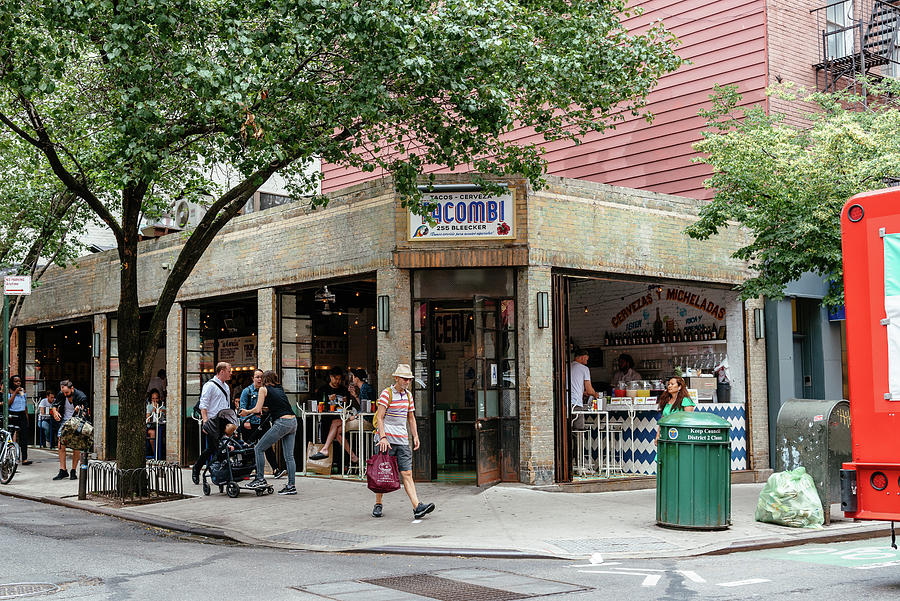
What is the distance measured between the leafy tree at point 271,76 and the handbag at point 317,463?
10.0 ft

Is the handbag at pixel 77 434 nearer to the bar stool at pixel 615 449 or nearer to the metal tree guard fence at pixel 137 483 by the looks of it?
the metal tree guard fence at pixel 137 483

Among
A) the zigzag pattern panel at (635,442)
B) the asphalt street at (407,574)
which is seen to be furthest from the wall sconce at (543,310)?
the asphalt street at (407,574)

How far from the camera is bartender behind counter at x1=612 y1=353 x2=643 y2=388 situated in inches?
682

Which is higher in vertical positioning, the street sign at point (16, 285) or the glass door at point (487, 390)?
the street sign at point (16, 285)

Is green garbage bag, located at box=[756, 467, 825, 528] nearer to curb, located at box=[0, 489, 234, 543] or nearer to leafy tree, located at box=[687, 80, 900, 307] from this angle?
leafy tree, located at box=[687, 80, 900, 307]

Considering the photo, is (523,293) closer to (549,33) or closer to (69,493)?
(549,33)

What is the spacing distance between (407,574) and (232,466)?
5857 millimetres

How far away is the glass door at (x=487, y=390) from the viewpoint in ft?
43.9

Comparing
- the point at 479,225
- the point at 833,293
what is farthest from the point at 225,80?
the point at 833,293

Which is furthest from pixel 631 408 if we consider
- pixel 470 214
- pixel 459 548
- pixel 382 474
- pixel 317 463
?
pixel 459 548

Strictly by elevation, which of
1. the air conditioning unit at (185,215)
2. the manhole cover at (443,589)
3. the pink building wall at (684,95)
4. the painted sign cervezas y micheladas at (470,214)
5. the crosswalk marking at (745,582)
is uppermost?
the pink building wall at (684,95)

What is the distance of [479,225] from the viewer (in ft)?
45.1

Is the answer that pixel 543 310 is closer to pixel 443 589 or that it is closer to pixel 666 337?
pixel 666 337

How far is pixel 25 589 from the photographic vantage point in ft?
24.3
